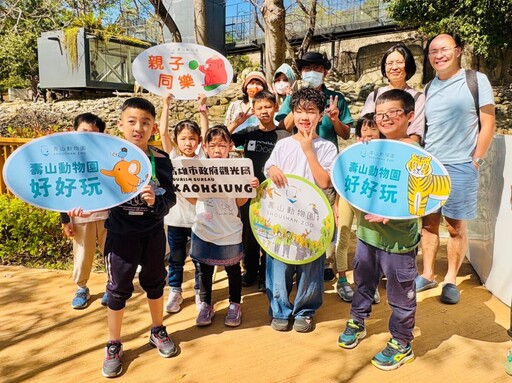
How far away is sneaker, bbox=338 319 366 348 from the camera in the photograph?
2504 millimetres

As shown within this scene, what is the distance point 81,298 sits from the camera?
3156 mm

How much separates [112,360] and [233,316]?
0.89 meters

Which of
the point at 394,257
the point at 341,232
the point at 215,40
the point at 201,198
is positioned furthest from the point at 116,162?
the point at 215,40

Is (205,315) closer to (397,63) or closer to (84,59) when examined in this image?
(397,63)

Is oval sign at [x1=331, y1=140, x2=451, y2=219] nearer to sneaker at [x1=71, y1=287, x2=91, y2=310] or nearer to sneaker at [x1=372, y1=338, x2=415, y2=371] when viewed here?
sneaker at [x1=372, y1=338, x2=415, y2=371]

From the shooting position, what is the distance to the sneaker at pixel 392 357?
2.29 meters

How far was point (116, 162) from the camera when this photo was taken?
2215mm

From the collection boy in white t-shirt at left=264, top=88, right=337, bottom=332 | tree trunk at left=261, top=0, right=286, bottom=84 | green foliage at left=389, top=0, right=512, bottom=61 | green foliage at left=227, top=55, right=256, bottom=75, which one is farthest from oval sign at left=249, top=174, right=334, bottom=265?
green foliage at left=227, top=55, right=256, bottom=75

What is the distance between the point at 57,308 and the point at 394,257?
105 inches

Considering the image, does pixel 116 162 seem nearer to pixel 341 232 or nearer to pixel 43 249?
pixel 341 232

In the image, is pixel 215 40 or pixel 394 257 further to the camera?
pixel 215 40

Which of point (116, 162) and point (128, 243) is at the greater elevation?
point (116, 162)

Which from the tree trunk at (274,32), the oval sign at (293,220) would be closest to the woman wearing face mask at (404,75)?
the oval sign at (293,220)

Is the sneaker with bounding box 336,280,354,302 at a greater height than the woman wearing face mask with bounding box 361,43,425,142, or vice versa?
the woman wearing face mask with bounding box 361,43,425,142
